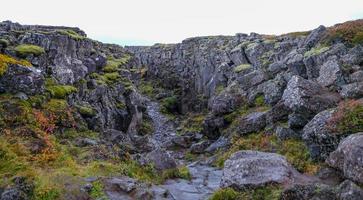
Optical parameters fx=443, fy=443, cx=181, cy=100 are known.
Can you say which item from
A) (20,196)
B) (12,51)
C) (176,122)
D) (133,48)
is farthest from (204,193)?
(133,48)

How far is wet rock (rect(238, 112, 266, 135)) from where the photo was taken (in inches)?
1464

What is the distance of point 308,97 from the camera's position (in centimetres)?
3028

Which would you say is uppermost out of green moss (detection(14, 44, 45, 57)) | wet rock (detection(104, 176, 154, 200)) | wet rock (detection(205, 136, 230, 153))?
green moss (detection(14, 44, 45, 57))

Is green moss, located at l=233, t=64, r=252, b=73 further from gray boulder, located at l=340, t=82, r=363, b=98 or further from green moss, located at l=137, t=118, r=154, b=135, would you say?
gray boulder, located at l=340, t=82, r=363, b=98

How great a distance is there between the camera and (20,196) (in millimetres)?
19953

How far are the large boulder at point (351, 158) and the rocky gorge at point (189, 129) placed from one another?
64 millimetres

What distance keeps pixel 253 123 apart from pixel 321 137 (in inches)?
526

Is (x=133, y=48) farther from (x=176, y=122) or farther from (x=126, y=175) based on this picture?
(x=126, y=175)

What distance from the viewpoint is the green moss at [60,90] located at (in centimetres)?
3666

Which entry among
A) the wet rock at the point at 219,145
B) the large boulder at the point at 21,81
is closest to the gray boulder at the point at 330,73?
the wet rock at the point at 219,145

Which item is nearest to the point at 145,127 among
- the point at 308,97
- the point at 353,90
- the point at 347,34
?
the point at 347,34

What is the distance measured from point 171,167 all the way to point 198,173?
3.79m

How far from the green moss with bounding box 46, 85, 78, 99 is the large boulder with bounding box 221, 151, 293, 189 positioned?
19.0 metres

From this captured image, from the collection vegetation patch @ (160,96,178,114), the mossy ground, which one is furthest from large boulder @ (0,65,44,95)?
vegetation patch @ (160,96,178,114)
